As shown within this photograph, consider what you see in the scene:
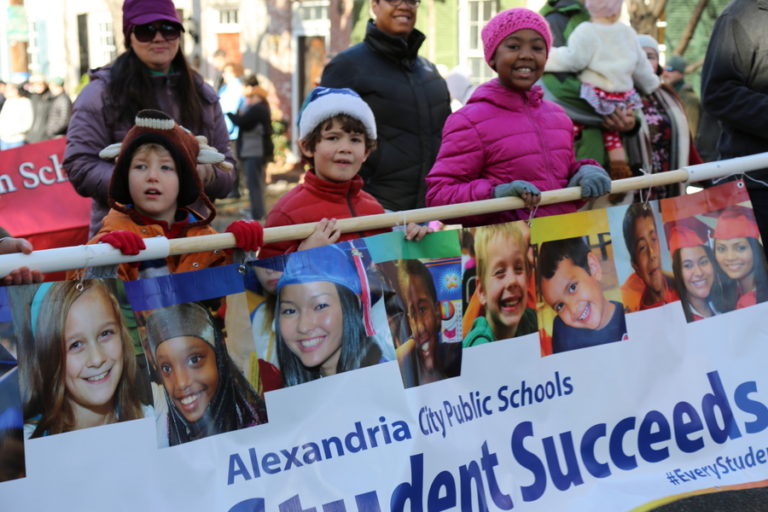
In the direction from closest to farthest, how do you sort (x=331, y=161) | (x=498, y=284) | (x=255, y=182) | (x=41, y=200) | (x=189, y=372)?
(x=189, y=372), (x=498, y=284), (x=331, y=161), (x=41, y=200), (x=255, y=182)

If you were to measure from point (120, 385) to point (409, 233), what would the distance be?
1.16 metres

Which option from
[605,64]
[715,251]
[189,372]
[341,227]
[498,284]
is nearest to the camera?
[189,372]

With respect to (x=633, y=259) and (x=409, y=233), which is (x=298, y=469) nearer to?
(x=409, y=233)

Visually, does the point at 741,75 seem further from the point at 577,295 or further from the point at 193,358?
the point at 193,358

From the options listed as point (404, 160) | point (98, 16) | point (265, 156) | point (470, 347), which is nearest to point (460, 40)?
point (265, 156)

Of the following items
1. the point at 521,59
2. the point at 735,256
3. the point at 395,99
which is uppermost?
the point at 521,59

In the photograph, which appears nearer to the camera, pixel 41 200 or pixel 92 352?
pixel 92 352

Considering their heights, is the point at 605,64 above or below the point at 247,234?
above

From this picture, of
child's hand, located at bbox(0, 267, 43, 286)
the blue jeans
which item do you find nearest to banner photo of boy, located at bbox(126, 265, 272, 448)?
child's hand, located at bbox(0, 267, 43, 286)

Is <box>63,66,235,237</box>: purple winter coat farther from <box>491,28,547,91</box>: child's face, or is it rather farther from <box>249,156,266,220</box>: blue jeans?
<box>249,156,266,220</box>: blue jeans

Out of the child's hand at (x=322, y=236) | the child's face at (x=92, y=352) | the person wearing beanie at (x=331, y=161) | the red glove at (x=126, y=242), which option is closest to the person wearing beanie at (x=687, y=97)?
the person wearing beanie at (x=331, y=161)

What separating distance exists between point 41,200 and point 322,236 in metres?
3.95

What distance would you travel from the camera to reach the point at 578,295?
4.49 meters

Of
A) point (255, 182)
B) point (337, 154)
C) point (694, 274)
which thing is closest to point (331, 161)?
point (337, 154)
